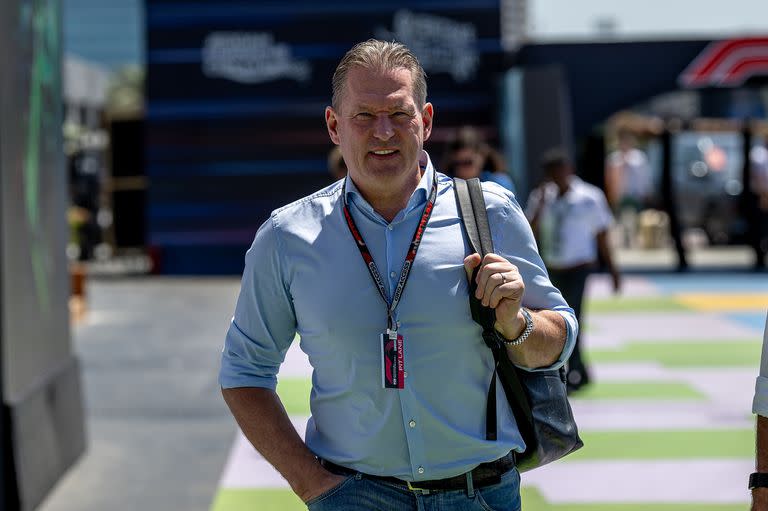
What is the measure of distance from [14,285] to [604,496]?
339 cm

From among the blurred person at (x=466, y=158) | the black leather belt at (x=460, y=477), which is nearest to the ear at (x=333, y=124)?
A: the black leather belt at (x=460, y=477)

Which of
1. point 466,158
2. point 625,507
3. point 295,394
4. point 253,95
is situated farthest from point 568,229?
point 253,95

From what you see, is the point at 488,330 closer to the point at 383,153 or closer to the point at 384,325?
the point at 384,325

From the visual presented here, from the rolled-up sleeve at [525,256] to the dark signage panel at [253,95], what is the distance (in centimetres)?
1724

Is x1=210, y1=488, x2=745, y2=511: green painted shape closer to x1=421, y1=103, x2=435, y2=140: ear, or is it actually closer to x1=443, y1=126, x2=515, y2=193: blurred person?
x1=443, y1=126, x2=515, y2=193: blurred person

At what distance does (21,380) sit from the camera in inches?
255

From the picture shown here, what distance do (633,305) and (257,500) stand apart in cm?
992

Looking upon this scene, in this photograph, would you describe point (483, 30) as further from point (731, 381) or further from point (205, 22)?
point (731, 381)

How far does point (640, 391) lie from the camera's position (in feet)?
31.5

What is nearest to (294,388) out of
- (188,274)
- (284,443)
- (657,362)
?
(657,362)

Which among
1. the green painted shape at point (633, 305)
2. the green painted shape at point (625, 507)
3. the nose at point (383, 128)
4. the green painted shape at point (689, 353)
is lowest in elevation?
the green painted shape at point (633, 305)

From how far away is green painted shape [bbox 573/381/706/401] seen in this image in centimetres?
934

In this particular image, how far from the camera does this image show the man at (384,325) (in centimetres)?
290

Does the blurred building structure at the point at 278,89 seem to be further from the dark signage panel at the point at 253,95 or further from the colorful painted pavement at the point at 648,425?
the colorful painted pavement at the point at 648,425
